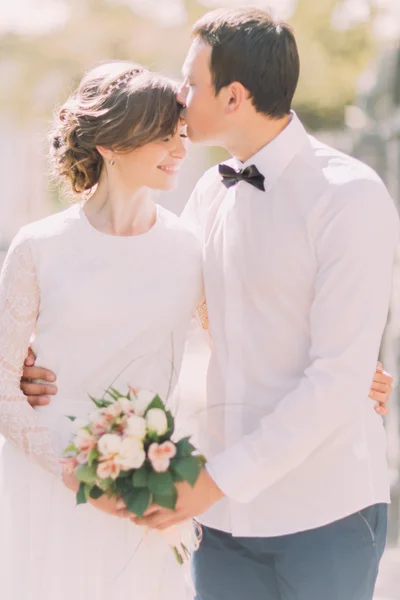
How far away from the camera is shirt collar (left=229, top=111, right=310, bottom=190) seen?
2699 mm

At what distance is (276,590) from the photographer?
2.75 meters

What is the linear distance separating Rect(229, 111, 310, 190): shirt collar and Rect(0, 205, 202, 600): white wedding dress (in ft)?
1.29

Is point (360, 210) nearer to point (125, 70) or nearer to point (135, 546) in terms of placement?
point (125, 70)

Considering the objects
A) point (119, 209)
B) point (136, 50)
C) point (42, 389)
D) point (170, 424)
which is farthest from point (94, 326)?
point (136, 50)

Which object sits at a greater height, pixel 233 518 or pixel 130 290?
pixel 130 290

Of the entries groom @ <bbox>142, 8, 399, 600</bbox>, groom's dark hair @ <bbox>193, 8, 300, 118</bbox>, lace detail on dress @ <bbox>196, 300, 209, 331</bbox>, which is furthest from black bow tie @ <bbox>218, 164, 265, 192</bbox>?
lace detail on dress @ <bbox>196, 300, 209, 331</bbox>

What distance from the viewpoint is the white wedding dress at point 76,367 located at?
2.83m

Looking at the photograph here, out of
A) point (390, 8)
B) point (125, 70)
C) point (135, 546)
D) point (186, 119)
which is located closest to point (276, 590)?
point (135, 546)

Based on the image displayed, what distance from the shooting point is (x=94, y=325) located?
2.86 metres

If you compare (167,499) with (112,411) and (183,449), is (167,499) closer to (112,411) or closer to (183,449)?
(183,449)

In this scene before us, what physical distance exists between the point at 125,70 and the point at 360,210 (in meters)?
0.83

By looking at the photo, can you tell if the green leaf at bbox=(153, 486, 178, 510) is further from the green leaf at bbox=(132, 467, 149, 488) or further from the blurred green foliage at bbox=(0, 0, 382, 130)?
the blurred green foliage at bbox=(0, 0, 382, 130)

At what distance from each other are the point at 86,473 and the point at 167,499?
20cm

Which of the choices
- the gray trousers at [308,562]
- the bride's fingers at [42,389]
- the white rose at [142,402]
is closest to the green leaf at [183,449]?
the white rose at [142,402]
